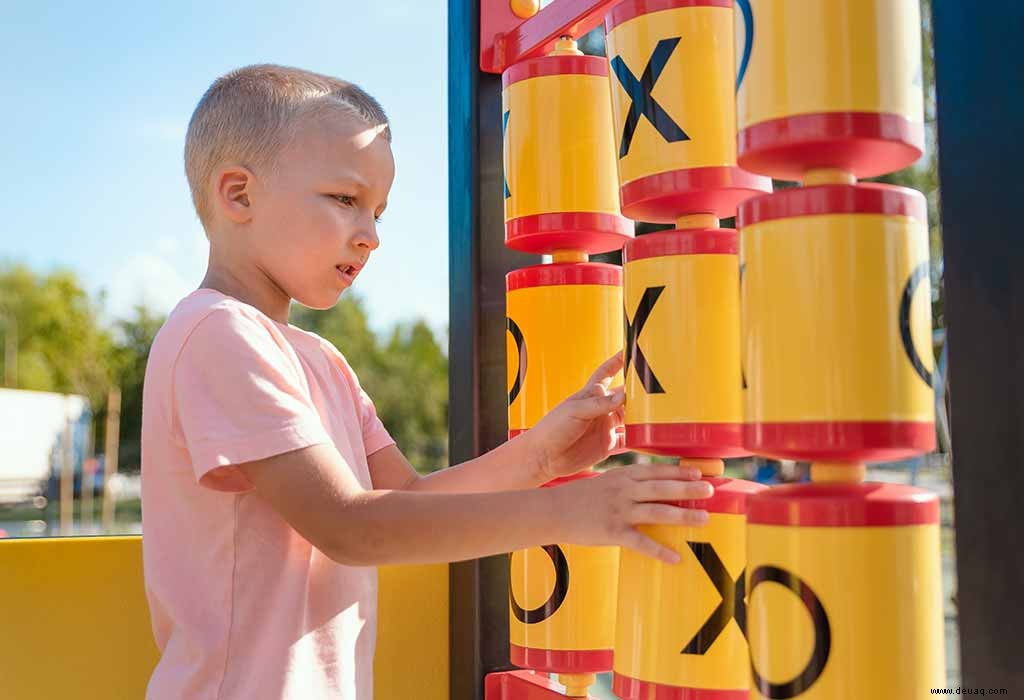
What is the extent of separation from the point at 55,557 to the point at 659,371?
1022 millimetres

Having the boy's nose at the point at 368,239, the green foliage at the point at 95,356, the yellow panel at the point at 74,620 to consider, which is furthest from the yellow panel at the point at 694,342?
the green foliage at the point at 95,356

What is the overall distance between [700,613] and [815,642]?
0.19 metres

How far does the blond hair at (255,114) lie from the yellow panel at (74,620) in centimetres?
62

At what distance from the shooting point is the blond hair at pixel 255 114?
114 cm

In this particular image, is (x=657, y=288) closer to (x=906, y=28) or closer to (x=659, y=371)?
(x=659, y=371)

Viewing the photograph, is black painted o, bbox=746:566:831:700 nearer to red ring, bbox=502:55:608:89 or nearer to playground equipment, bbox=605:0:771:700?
playground equipment, bbox=605:0:771:700

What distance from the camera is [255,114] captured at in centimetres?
115

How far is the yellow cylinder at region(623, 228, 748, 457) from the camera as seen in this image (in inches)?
36.3

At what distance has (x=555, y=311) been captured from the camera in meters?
1.25

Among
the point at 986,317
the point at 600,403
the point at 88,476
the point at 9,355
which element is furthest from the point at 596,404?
the point at 9,355

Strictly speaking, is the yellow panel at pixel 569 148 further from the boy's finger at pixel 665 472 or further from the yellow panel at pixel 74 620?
the yellow panel at pixel 74 620

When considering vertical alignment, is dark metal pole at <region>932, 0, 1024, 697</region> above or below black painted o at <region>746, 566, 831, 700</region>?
above

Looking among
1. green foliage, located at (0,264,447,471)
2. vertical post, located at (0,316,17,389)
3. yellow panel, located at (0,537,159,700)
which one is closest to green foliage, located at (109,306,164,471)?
green foliage, located at (0,264,447,471)

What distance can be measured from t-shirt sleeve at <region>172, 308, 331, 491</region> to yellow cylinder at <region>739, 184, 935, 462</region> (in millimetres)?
453
